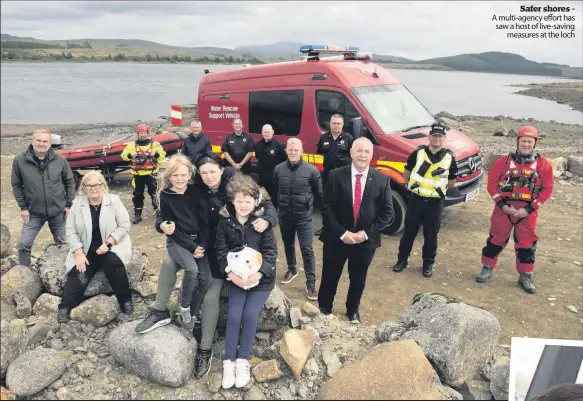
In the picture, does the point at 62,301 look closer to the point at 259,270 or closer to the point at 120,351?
the point at 120,351

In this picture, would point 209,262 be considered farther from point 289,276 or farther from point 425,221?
point 425,221

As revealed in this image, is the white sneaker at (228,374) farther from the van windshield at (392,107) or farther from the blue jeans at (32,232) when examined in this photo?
the van windshield at (392,107)

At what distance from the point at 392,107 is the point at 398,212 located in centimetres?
175

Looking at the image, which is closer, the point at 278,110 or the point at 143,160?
the point at 143,160

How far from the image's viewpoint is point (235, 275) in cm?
317

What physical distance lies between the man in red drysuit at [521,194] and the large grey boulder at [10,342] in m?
5.00

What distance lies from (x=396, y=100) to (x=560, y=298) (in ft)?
12.5

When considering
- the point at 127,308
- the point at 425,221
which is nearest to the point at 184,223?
the point at 127,308

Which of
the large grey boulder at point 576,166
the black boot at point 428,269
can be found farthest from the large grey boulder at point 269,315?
the large grey boulder at point 576,166

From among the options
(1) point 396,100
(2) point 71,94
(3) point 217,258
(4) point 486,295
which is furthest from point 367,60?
(2) point 71,94

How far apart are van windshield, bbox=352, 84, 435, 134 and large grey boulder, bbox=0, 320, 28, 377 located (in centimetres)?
515

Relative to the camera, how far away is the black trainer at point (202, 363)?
10.4 ft

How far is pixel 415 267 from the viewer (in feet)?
19.4

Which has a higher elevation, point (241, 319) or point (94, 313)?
point (241, 319)
